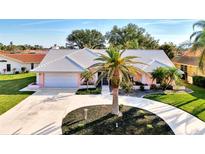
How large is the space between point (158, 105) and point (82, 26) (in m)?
4.41

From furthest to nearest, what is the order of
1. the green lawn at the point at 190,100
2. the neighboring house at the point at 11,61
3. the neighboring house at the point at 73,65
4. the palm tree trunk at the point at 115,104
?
1. the neighboring house at the point at 11,61
2. the neighboring house at the point at 73,65
3. the green lawn at the point at 190,100
4. the palm tree trunk at the point at 115,104

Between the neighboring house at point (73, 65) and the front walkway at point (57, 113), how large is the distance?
3.39ft

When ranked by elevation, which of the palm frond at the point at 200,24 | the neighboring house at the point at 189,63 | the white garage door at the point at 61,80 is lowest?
the white garage door at the point at 61,80

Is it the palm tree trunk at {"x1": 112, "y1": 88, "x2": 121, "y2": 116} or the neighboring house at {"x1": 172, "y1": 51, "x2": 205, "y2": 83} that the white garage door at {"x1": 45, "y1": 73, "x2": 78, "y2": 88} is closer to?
the palm tree trunk at {"x1": 112, "y1": 88, "x2": 121, "y2": 116}

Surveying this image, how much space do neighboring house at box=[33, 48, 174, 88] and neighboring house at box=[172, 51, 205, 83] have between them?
48cm

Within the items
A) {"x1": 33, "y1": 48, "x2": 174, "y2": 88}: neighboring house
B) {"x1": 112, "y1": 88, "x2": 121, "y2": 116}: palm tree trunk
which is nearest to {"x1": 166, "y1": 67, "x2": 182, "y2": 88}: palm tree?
{"x1": 33, "y1": 48, "x2": 174, "y2": 88}: neighboring house

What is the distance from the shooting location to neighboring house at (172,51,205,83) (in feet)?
30.2

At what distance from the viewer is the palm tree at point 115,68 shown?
8219 mm

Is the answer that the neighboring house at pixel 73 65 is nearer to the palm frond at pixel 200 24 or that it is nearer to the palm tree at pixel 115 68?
the palm tree at pixel 115 68

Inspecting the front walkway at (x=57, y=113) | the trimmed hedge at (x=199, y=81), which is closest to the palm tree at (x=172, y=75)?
the trimmed hedge at (x=199, y=81)

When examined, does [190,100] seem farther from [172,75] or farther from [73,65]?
[73,65]

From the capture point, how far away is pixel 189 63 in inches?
378

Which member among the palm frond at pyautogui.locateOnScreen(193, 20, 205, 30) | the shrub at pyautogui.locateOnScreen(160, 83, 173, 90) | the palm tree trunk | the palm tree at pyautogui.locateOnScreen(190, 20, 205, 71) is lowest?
the palm tree trunk
